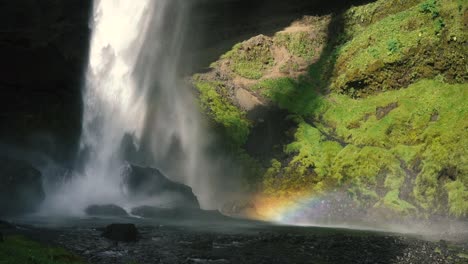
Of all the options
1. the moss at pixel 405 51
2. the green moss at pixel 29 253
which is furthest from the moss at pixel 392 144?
the green moss at pixel 29 253

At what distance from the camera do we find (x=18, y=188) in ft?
96.2

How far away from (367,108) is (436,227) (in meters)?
17.3

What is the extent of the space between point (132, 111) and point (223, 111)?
371 inches

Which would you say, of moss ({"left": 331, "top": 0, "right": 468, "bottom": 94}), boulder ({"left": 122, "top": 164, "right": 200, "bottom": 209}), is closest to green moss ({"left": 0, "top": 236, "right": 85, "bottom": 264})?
boulder ({"left": 122, "top": 164, "right": 200, "bottom": 209})

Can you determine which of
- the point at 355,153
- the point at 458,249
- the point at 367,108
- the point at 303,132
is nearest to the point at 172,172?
the point at 303,132

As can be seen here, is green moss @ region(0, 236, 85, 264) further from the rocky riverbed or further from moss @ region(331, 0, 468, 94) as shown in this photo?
moss @ region(331, 0, 468, 94)

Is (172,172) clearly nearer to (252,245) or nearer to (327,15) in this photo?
(252,245)

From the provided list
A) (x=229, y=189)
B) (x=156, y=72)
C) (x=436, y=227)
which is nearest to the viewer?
(x=436, y=227)

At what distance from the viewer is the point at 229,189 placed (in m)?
40.9

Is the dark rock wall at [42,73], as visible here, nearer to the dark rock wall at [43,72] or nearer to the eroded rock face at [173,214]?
the dark rock wall at [43,72]

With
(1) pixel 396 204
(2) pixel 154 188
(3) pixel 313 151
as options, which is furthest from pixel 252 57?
(1) pixel 396 204

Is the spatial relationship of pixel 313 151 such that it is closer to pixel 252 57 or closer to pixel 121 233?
pixel 252 57

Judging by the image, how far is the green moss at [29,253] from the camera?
1249cm

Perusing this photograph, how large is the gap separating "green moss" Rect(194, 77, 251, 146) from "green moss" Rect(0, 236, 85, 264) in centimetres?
2801
